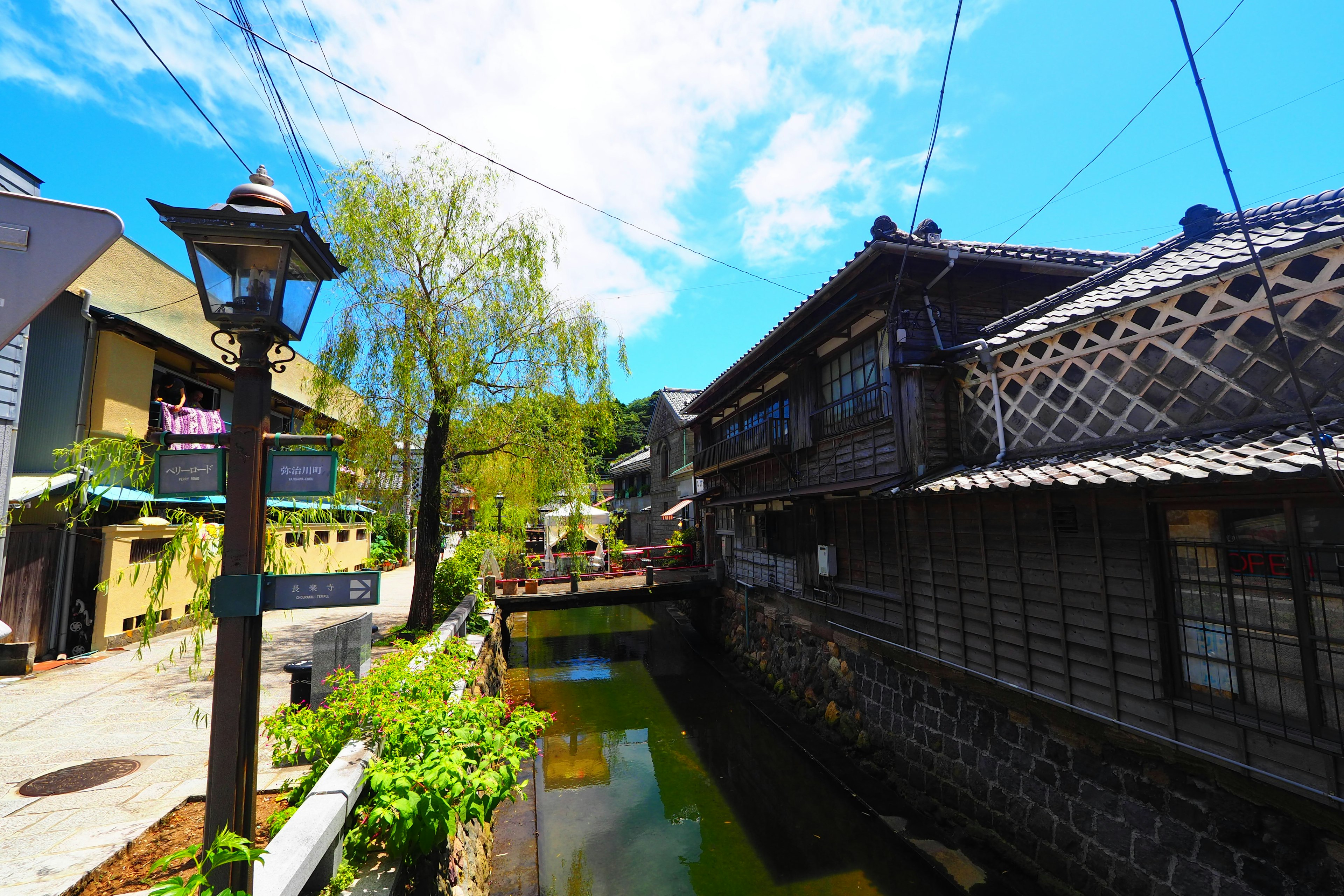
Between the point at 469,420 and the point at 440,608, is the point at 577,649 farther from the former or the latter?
the point at 469,420

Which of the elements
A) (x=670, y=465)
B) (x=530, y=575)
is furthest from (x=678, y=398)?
(x=530, y=575)

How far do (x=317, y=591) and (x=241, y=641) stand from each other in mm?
428

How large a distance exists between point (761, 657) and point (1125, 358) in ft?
39.2

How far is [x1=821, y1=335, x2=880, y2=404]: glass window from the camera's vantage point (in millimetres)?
10828

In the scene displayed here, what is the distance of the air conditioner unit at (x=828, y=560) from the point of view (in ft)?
39.3

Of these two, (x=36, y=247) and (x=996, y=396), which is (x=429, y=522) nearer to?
(x=36, y=247)

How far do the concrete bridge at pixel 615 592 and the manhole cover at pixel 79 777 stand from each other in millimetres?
10870

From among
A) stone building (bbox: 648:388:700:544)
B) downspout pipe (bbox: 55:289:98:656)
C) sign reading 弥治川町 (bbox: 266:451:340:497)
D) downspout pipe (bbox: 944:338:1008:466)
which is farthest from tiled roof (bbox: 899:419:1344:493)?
stone building (bbox: 648:388:700:544)

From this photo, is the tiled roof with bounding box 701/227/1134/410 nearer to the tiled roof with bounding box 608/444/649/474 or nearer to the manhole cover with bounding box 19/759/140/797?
the manhole cover with bounding box 19/759/140/797

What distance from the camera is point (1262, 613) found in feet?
16.6

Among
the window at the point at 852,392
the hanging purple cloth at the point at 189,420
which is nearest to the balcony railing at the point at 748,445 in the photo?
the window at the point at 852,392

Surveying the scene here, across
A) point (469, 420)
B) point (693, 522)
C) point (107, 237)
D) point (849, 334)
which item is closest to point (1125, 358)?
point (849, 334)

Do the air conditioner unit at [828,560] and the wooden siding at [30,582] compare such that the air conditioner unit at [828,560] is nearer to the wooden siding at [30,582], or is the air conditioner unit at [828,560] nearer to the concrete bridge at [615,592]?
the concrete bridge at [615,592]

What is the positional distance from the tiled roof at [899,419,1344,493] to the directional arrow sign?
589 cm
